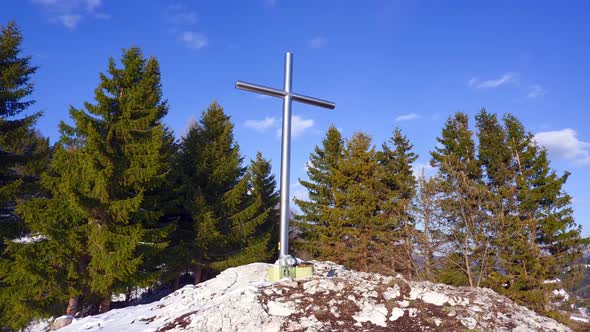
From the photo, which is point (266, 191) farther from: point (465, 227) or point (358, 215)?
point (465, 227)

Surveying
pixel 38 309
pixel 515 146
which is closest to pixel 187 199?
pixel 38 309

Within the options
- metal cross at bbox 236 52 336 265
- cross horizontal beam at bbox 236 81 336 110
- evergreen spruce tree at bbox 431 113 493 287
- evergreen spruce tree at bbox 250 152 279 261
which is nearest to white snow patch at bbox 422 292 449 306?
metal cross at bbox 236 52 336 265

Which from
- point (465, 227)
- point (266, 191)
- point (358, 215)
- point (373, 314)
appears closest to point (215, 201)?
point (266, 191)

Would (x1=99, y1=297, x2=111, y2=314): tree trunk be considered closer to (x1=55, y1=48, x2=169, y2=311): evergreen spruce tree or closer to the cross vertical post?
(x1=55, y1=48, x2=169, y2=311): evergreen spruce tree

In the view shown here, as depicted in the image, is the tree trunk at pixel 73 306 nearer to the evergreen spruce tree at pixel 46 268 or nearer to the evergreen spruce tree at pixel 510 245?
the evergreen spruce tree at pixel 46 268

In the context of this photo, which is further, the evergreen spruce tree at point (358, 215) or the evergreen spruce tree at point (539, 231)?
the evergreen spruce tree at point (358, 215)

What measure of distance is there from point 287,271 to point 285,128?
Result: 338cm

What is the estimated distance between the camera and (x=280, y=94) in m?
9.18

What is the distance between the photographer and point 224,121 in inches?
771

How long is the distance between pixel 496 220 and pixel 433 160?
8710mm

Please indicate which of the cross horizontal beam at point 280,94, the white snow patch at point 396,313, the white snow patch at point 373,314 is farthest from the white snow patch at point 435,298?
the cross horizontal beam at point 280,94

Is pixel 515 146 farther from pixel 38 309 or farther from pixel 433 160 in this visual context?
pixel 38 309

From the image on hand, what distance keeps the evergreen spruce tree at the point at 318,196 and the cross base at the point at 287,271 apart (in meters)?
12.7

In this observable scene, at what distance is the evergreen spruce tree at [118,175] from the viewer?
11.7 m
